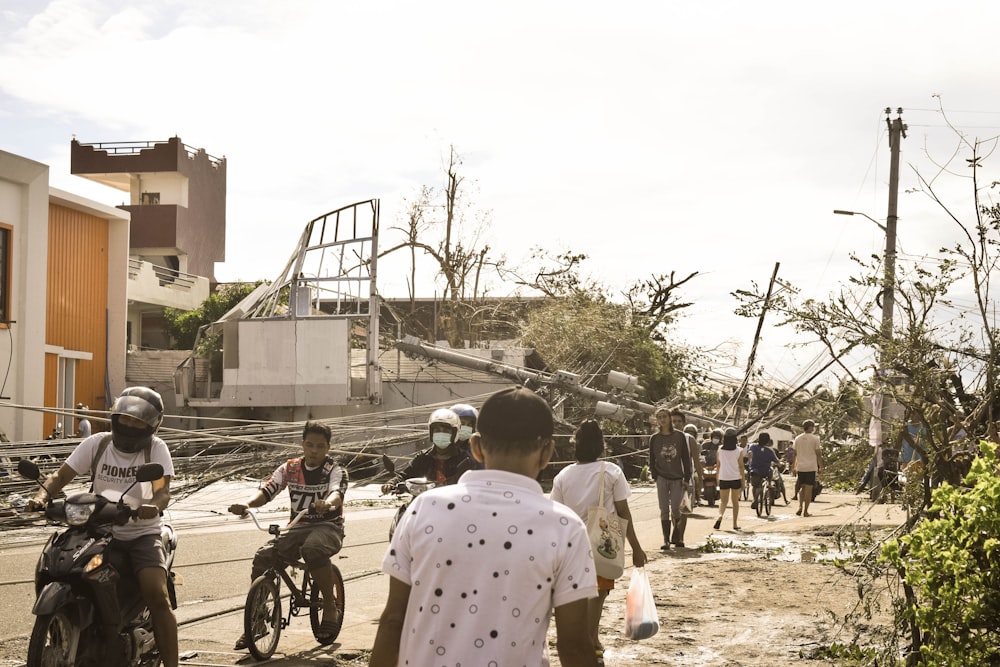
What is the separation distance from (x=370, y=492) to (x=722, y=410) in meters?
12.4

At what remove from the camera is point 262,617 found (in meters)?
7.47

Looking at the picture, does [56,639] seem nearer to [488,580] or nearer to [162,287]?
[488,580]

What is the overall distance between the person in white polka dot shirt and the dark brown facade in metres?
51.3

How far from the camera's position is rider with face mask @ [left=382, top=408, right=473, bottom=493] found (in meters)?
8.40

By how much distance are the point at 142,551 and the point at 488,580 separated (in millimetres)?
3563

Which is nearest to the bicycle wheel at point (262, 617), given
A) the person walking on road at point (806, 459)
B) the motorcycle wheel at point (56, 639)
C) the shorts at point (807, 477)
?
the motorcycle wheel at point (56, 639)

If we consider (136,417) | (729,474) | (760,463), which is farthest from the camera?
(760,463)

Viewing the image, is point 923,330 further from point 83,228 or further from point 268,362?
point 83,228

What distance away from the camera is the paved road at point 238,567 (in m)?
7.99

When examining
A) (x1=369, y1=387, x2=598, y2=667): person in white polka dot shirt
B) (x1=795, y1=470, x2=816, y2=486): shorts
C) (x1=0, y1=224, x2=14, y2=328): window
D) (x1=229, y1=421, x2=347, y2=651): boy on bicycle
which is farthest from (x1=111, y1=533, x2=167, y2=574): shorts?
(x1=0, y1=224, x2=14, y2=328): window

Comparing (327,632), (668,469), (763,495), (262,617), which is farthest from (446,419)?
(763,495)

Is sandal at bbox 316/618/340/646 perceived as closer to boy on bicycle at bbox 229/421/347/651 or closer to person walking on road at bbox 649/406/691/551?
boy on bicycle at bbox 229/421/347/651

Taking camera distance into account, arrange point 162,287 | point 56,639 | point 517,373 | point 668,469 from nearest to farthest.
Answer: point 56,639 < point 668,469 < point 517,373 < point 162,287

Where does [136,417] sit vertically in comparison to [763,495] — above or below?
above
